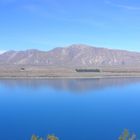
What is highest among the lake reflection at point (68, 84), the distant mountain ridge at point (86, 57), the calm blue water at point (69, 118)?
the distant mountain ridge at point (86, 57)

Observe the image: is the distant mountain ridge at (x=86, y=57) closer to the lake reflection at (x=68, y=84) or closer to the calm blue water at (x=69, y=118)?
the lake reflection at (x=68, y=84)

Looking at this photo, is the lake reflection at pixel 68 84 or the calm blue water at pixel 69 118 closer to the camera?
the calm blue water at pixel 69 118

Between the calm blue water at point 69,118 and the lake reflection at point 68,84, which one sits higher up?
the lake reflection at point 68,84

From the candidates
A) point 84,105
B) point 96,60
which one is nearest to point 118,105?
point 84,105

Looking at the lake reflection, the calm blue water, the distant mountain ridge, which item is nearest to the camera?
the calm blue water

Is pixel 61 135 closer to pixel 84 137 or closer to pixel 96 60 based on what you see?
pixel 84 137

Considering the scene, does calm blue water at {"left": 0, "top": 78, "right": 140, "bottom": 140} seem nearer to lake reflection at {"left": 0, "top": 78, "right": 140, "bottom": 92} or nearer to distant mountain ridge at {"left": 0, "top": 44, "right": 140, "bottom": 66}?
lake reflection at {"left": 0, "top": 78, "right": 140, "bottom": 92}

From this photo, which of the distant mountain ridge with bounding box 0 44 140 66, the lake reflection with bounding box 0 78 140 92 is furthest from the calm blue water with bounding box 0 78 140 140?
the distant mountain ridge with bounding box 0 44 140 66

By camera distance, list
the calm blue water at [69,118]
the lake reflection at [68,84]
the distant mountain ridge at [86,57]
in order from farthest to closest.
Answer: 1. the distant mountain ridge at [86,57]
2. the lake reflection at [68,84]
3. the calm blue water at [69,118]

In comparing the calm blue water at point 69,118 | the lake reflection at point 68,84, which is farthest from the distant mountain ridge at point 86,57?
the calm blue water at point 69,118

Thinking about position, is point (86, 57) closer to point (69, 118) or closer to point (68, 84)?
point (68, 84)

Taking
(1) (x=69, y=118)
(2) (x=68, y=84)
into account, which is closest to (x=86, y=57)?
(2) (x=68, y=84)

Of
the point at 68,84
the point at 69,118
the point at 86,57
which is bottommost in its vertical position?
the point at 69,118

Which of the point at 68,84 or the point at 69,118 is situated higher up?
the point at 68,84
